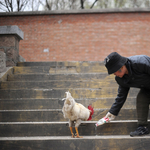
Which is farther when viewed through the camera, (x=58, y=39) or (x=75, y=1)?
(x=75, y=1)

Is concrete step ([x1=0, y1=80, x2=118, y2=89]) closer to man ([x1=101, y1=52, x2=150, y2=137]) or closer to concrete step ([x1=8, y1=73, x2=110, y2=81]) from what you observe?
concrete step ([x1=8, y1=73, x2=110, y2=81])

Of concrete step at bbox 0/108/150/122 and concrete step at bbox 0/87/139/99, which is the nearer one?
concrete step at bbox 0/108/150/122

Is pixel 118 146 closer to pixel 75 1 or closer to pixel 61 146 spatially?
pixel 61 146

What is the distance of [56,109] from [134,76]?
5.61 feet

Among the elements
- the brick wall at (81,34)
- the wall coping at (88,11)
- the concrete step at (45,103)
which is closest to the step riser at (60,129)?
the concrete step at (45,103)

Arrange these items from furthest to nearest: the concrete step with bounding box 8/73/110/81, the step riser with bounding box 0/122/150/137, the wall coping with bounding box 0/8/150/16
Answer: the wall coping with bounding box 0/8/150/16 < the concrete step with bounding box 8/73/110/81 < the step riser with bounding box 0/122/150/137

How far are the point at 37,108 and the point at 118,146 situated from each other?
182cm

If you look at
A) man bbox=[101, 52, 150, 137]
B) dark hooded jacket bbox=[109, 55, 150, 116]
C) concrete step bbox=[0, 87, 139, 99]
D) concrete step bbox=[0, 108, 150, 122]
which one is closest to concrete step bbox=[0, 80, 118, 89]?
concrete step bbox=[0, 87, 139, 99]

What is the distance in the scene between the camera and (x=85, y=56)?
874 centimetres

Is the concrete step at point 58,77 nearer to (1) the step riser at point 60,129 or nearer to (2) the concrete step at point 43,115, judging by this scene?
(2) the concrete step at point 43,115

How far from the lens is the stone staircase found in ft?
8.28

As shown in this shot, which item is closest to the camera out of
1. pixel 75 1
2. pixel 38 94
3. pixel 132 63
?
pixel 132 63

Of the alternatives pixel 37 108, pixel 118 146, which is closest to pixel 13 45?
pixel 37 108

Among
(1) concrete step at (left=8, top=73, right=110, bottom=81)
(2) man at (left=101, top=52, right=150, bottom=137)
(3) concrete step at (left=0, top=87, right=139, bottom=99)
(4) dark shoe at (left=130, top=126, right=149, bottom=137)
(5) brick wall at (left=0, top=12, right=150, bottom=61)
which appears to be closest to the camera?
(2) man at (left=101, top=52, right=150, bottom=137)
